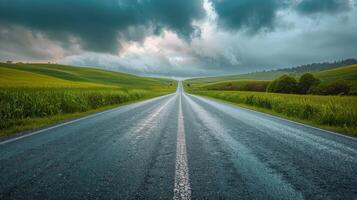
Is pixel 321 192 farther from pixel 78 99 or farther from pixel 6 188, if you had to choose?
pixel 78 99

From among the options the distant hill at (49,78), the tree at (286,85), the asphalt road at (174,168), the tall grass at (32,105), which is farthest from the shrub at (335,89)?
the distant hill at (49,78)

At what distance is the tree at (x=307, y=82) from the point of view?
45469 millimetres

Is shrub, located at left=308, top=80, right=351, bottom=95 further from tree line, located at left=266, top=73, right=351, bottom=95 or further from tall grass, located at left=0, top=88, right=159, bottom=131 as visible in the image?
tall grass, located at left=0, top=88, right=159, bottom=131

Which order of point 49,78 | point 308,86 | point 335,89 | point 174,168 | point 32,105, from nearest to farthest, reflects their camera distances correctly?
1. point 174,168
2. point 32,105
3. point 335,89
4. point 308,86
5. point 49,78

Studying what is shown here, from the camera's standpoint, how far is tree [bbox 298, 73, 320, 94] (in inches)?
1790

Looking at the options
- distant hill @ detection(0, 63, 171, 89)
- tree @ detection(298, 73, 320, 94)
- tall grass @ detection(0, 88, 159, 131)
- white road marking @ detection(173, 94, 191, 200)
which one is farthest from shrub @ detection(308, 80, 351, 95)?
distant hill @ detection(0, 63, 171, 89)

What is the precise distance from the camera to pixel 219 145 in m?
5.07

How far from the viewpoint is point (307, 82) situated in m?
46.2

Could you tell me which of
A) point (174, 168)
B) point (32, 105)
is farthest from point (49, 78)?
point (174, 168)

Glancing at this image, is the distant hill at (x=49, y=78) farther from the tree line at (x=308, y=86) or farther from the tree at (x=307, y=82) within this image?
the tree at (x=307, y=82)

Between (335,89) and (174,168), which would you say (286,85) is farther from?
(174,168)

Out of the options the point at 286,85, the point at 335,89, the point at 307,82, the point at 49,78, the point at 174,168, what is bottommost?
the point at 335,89

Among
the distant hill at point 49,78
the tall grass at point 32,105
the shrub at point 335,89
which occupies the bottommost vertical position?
the shrub at point 335,89

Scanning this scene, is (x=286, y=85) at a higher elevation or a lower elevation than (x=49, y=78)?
lower
